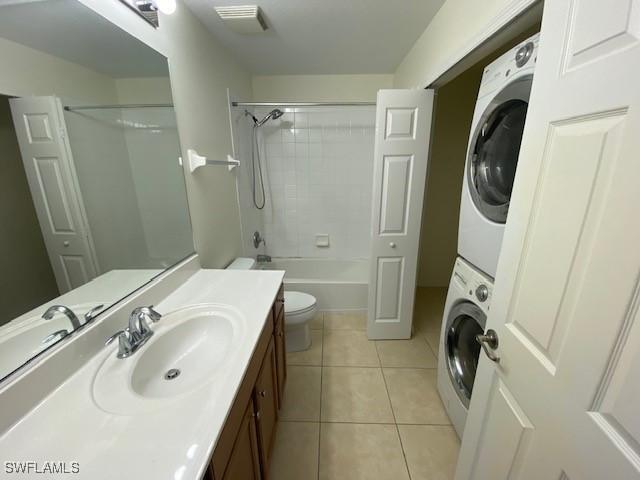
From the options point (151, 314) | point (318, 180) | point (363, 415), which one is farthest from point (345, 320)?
point (151, 314)

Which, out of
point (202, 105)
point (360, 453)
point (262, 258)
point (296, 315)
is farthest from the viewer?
point (262, 258)

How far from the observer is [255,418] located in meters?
0.95

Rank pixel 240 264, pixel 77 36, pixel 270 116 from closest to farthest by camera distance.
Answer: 1. pixel 77 36
2. pixel 240 264
3. pixel 270 116

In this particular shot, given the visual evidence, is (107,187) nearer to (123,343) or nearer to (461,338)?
(123,343)

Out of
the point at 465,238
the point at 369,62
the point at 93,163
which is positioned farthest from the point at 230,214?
the point at 369,62

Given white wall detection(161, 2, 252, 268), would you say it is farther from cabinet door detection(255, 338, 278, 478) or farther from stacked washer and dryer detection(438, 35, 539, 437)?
stacked washer and dryer detection(438, 35, 539, 437)

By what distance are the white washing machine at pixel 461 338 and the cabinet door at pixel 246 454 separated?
101 cm

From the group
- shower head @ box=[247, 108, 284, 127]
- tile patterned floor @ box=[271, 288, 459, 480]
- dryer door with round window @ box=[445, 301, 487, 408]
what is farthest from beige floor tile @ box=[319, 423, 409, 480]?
shower head @ box=[247, 108, 284, 127]

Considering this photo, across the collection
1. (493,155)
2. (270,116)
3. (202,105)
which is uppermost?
(270,116)

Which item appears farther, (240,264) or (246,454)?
(240,264)

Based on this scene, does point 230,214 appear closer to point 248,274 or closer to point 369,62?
point 248,274

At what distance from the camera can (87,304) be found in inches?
35.4

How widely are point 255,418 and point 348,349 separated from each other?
1.27 metres

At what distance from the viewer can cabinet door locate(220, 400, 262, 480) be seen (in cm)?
73
